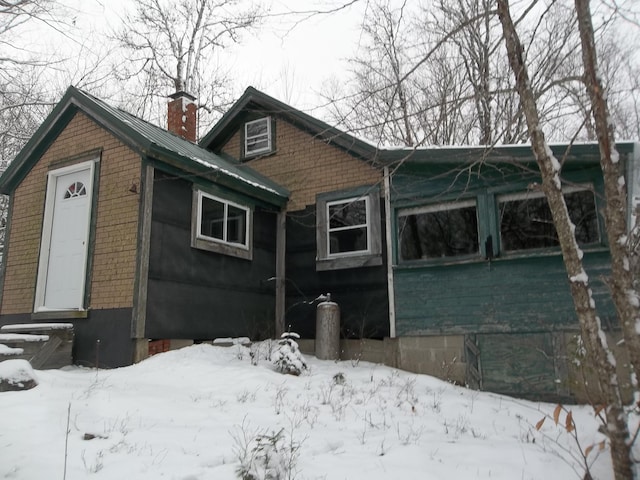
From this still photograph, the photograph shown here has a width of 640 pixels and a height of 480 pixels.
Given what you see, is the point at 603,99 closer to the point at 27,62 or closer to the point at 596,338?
the point at 596,338

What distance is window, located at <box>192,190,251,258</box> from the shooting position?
29.3 feet

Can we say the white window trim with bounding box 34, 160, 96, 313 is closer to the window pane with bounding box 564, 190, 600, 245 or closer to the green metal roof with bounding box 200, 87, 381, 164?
the green metal roof with bounding box 200, 87, 381, 164

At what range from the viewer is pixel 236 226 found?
33.2 ft

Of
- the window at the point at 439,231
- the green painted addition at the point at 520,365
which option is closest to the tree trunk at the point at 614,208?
the green painted addition at the point at 520,365

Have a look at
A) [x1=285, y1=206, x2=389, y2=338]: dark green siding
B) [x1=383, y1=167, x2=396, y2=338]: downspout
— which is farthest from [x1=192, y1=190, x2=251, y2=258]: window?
[x1=383, y1=167, x2=396, y2=338]: downspout

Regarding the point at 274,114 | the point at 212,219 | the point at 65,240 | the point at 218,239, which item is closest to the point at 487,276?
the point at 218,239

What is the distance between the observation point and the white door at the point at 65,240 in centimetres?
862

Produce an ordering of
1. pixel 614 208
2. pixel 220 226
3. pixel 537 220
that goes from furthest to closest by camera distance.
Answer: pixel 220 226, pixel 537 220, pixel 614 208

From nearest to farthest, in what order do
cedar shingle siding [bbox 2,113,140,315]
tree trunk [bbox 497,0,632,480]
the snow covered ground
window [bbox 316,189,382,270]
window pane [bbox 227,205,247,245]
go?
tree trunk [bbox 497,0,632,480] < the snow covered ground < cedar shingle siding [bbox 2,113,140,315] < window [bbox 316,189,382,270] < window pane [bbox 227,205,247,245]

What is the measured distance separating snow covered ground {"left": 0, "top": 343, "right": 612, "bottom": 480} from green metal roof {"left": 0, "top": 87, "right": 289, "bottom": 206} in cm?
342

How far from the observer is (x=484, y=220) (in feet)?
27.7

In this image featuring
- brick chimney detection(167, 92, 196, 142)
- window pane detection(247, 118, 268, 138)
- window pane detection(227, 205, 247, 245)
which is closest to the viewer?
window pane detection(227, 205, 247, 245)

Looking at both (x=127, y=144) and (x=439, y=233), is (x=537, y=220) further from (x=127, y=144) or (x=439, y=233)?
(x=127, y=144)

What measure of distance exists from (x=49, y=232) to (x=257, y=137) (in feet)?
16.8
